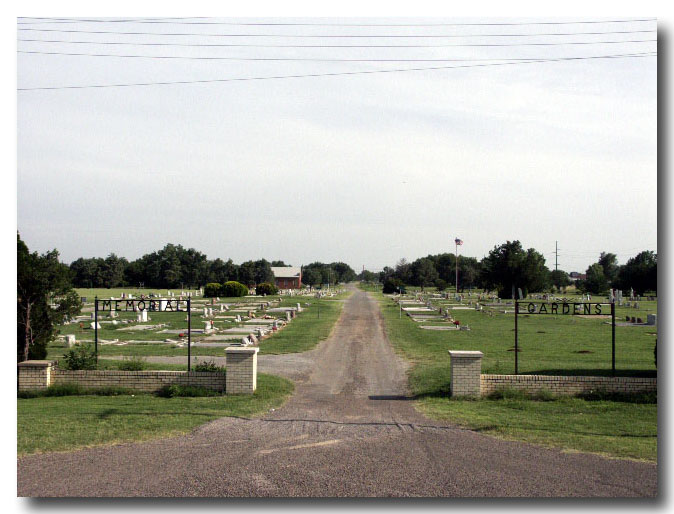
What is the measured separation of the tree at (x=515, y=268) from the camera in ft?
168

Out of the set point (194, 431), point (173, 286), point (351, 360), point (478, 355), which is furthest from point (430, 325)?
point (173, 286)

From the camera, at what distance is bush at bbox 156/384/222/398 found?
11.2 m

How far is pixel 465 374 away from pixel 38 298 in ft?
33.8

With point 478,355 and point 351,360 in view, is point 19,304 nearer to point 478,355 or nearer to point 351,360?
point 351,360

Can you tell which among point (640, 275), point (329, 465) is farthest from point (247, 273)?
point (329, 465)

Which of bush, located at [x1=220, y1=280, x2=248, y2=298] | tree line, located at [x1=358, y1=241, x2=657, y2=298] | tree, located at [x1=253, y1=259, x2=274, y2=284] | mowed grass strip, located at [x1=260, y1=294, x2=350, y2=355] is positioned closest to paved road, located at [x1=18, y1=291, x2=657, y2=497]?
mowed grass strip, located at [x1=260, y1=294, x2=350, y2=355]

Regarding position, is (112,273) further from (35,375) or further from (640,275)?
(35,375)

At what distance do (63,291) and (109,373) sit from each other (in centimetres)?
328

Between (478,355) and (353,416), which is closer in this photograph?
(353,416)

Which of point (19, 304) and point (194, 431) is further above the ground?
point (19, 304)

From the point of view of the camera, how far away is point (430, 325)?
1211 inches

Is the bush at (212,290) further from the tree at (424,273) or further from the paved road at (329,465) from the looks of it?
the paved road at (329,465)

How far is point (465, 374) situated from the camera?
439 inches

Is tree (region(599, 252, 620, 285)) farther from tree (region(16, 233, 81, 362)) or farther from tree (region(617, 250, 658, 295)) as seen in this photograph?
tree (region(16, 233, 81, 362))
